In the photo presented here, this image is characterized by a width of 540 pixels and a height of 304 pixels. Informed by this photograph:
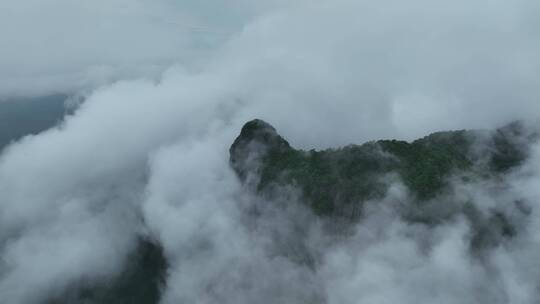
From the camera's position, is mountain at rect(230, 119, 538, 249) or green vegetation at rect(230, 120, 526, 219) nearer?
mountain at rect(230, 119, 538, 249)

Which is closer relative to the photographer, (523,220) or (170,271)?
(523,220)

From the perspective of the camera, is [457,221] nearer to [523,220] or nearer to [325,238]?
[523,220]

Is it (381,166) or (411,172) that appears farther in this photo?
(381,166)

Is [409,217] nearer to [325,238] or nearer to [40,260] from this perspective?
[325,238]

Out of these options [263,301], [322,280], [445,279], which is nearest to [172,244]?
[263,301]

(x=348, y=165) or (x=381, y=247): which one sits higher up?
(x=348, y=165)

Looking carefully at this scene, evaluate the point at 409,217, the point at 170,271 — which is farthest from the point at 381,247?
the point at 170,271

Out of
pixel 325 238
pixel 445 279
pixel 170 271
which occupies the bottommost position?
pixel 445 279

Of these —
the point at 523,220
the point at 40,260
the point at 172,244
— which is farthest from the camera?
the point at 40,260

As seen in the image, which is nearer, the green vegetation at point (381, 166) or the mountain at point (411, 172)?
the mountain at point (411, 172)

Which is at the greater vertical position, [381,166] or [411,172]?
[381,166]

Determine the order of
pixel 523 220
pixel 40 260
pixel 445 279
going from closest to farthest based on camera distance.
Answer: pixel 445 279 → pixel 523 220 → pixel 40 260
